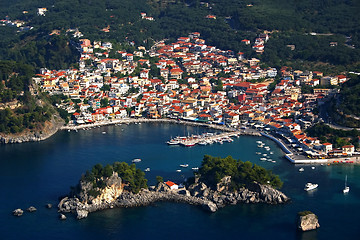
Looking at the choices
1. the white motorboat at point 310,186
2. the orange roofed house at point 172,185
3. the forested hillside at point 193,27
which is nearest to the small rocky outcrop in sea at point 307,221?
the white motorboat at point 310,186

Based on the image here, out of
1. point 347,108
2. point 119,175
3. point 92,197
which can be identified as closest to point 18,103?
point 119,175

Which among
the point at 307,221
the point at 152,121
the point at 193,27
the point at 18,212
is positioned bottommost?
the point at 152,121

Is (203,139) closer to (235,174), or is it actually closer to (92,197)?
(235,174)

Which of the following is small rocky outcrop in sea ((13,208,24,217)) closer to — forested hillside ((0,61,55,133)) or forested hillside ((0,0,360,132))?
forested hillside ((0,61,55,133))

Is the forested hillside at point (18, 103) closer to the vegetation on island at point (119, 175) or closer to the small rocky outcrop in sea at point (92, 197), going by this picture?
the vegetation on island at point (119, 175)

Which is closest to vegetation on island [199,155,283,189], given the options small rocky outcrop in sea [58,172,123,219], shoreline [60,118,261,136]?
small rocky outcrop in sea [58,172,123,219]

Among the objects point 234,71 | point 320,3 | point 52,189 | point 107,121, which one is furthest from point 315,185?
point 320,3

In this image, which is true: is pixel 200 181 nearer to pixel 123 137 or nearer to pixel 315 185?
pixel 315 185
